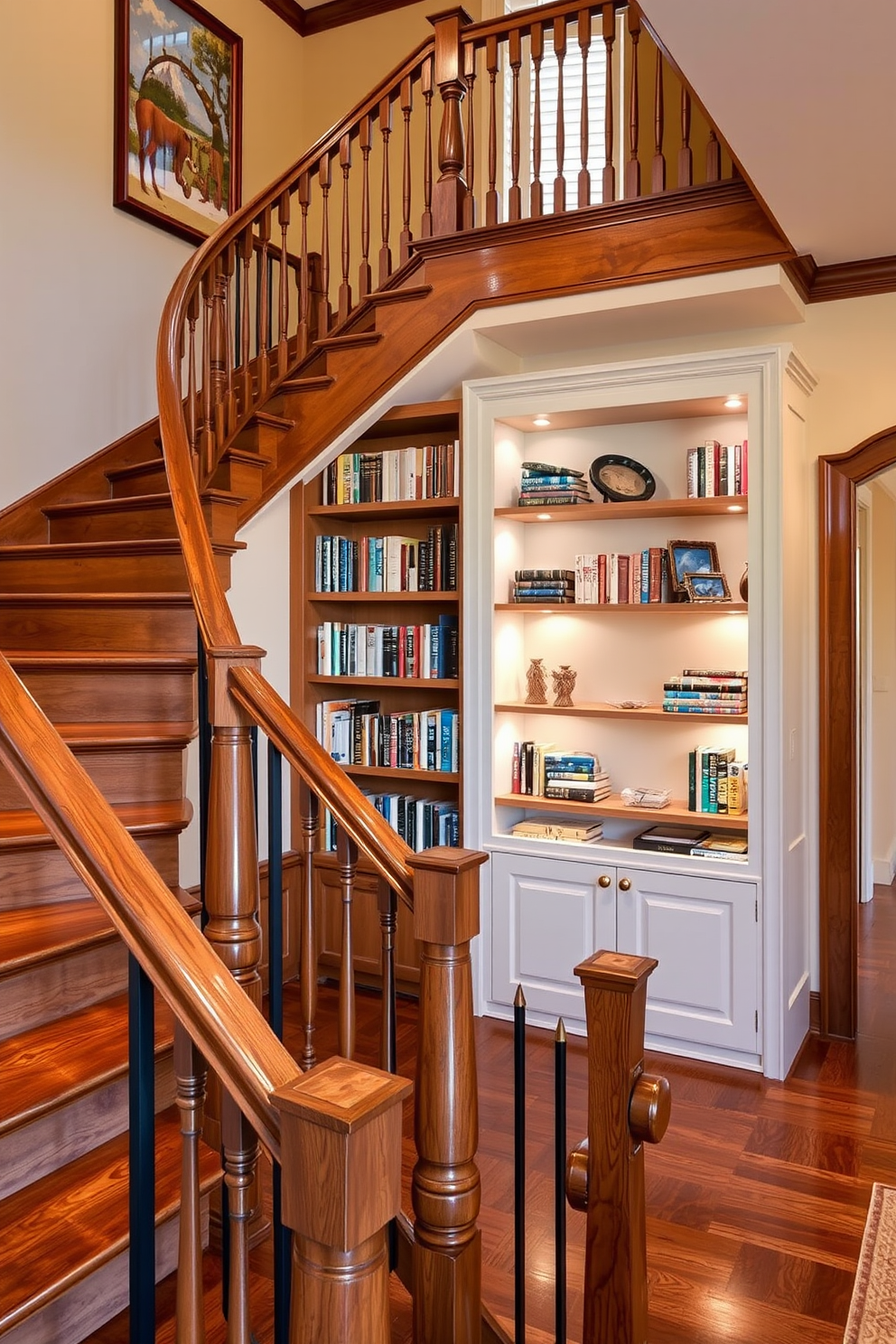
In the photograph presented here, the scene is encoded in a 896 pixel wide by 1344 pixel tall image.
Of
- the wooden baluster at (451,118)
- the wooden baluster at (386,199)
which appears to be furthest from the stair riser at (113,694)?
the wooden baluster at (451,118)

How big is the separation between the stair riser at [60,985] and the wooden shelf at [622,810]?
1871 millimetres

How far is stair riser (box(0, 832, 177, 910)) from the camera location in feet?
7.53

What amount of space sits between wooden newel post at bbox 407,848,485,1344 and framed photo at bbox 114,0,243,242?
3970 millimetres

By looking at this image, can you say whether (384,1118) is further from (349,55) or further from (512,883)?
(349,55)

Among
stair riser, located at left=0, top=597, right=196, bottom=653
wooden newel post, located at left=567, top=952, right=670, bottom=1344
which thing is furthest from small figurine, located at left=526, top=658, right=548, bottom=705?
wooden newel post, located at left=567, top=952, right=670, bottom=1344

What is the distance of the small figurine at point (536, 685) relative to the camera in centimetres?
403

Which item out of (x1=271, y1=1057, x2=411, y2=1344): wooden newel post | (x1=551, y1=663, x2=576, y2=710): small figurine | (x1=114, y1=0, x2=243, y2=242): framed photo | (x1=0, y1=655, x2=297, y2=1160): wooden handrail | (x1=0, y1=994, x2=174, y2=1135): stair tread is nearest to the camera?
(x1=271, y1=1057, x2=411, y2=1344): wooden newel post

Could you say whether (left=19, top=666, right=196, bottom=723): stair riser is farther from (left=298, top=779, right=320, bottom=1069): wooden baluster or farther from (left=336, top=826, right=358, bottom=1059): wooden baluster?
(left=336, top=826, right=358, bottom=1059): wooden baluster

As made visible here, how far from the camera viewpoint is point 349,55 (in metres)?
5.57

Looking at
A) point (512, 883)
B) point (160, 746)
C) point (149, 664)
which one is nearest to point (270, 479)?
point (149, 664)

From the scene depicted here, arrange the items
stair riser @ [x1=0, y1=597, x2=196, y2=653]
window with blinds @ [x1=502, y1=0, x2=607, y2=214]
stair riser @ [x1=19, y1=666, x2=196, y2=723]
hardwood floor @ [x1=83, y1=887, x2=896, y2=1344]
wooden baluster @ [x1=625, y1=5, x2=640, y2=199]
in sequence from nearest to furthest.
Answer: hardwood floor @ [x1=83, y1=887, x2=896, y2=1344]
stair riser @ [x1=19, y1=666, x2=196, y2=723]
stair riser @ [x1=0, y1=597, x2=196, y2=653]
wooden baluster @ [x1=625, y1=5, x2=640, y2=199]
window with blinds @ [x1=502, y1=0, x2=607, y2=214]

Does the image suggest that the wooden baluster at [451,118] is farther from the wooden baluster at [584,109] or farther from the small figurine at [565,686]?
the small figurine at [565,686]

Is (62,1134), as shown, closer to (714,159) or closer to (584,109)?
(714,159)

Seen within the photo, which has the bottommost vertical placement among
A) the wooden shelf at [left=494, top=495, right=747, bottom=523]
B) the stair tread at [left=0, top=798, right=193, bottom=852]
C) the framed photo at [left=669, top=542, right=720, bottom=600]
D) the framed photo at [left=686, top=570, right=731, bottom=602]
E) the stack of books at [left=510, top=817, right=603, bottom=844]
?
the stack of books at [left=510, top=817, right=603, bottom=844]
